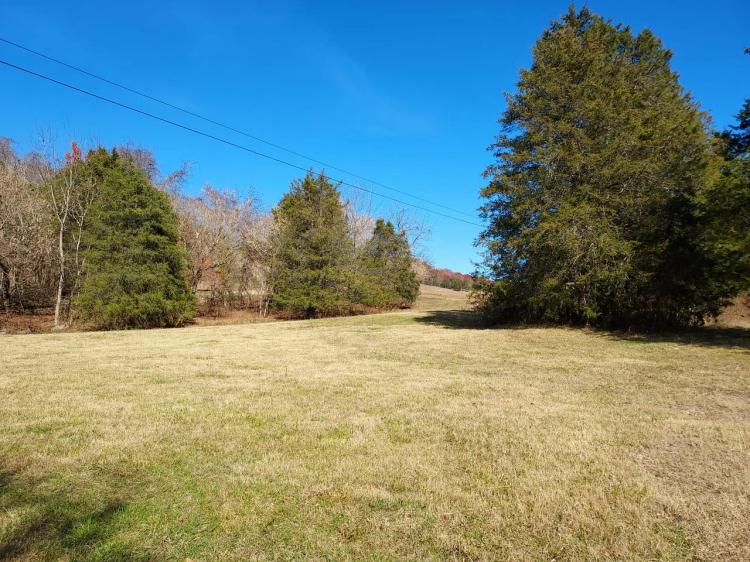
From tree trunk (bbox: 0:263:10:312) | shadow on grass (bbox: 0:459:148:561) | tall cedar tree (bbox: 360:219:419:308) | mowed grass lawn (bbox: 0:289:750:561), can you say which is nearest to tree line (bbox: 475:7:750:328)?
mowed grass lawn (bbox: 0:289:750:561)

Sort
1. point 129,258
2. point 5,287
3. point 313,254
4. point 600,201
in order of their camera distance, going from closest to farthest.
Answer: point 600,201
point 129,258
point 5,287
point 313,254

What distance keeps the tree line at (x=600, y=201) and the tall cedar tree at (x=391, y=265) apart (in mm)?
16304

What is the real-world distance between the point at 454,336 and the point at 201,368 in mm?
8299

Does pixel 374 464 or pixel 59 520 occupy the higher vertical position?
pixel 374 464

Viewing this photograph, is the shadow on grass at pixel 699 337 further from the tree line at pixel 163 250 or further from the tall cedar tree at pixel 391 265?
the tall cedar tree at pixel 391 265

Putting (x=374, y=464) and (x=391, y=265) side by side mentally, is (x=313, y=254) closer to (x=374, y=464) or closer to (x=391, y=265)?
(x=391, y=265)

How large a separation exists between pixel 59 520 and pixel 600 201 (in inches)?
576

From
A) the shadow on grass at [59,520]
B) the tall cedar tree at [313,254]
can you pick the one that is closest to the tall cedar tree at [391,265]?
the tall cedar tree at [313,254]

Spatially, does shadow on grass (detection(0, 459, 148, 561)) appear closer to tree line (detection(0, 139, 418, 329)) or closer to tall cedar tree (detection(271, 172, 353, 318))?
tree line (detection(0, 139, 418, 329))

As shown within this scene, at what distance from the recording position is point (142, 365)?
8.48 m

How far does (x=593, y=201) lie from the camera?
1310 cm

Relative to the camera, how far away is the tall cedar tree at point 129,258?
17938 mm

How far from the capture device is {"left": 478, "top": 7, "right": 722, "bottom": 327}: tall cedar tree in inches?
494

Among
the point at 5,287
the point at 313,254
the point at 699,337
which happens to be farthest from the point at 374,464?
the point at 5,287
